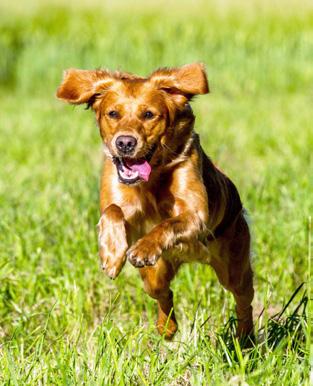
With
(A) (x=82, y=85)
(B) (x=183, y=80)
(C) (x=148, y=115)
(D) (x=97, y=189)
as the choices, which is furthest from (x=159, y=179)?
(D) (x=97, y=189)

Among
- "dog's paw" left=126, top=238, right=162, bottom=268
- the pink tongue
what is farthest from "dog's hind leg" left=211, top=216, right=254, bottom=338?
"dog's paw" left=126, top=238, right=162, bottom=268

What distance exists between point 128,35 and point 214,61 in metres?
2.14

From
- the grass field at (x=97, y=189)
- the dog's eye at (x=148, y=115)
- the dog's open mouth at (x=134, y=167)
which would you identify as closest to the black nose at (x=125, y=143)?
the dog's open mouth at (x=134, y=167)

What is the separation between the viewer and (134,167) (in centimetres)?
431

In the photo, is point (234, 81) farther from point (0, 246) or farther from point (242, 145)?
point (0, 246)

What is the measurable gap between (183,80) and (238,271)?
3.56 ft

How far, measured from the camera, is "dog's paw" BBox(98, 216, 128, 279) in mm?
3969

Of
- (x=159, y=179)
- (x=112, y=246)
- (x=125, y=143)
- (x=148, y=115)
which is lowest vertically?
(x=112, y=246)

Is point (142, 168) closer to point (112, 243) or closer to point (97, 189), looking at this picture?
point (112, 243)

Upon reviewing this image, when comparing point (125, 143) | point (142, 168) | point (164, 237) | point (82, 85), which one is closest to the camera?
point (164, 237)

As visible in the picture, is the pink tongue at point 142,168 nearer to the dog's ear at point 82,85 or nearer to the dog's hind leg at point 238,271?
the dog's ear at point 82,85

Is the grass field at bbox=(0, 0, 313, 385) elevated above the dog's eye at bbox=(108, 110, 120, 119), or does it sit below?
below

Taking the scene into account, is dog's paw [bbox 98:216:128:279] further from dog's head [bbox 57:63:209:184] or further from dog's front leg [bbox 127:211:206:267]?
dog's head [bbox 57:63:209:184]

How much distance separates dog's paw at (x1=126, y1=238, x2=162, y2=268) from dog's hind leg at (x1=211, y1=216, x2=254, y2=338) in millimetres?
1006
